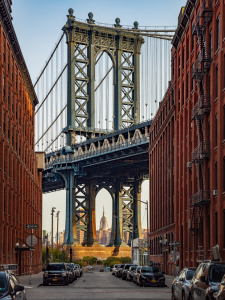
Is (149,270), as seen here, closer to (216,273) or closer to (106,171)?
(216,273)

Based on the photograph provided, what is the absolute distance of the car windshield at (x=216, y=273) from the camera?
18.9m

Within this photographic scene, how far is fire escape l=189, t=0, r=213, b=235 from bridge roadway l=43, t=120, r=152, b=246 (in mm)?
51806

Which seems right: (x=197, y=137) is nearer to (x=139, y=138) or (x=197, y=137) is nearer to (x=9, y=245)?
(x=9, y=245)

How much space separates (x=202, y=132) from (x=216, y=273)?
30151 mm

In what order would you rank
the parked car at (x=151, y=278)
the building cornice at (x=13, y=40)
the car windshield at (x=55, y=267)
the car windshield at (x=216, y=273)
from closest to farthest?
the car windshield at (x=216, y=273) < the parked car at (x=151, y=278) < the car windshield at (x=55, y=267) < the building cornice at (x=13, y=40)

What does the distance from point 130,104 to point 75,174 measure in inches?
700

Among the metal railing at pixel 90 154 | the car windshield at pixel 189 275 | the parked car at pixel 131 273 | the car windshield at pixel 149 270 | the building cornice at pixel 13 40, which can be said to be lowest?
the parked car at pixel 131 273

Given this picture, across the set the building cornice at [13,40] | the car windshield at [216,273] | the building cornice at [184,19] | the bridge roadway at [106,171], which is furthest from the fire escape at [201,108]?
the bridge roadway at [106,171]

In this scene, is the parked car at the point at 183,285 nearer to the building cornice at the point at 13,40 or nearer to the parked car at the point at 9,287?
the parked car at the point at 9,287

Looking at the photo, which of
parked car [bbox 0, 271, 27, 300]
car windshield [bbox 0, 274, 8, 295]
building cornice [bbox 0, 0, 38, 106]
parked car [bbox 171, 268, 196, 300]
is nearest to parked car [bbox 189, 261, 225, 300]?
parked car [bbox 171, 268, 196, 300]

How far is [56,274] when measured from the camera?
43.4 m

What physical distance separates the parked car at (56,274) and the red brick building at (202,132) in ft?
32.5

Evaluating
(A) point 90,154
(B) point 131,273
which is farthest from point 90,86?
(B) point 131,273

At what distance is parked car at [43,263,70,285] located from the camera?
141 feet
